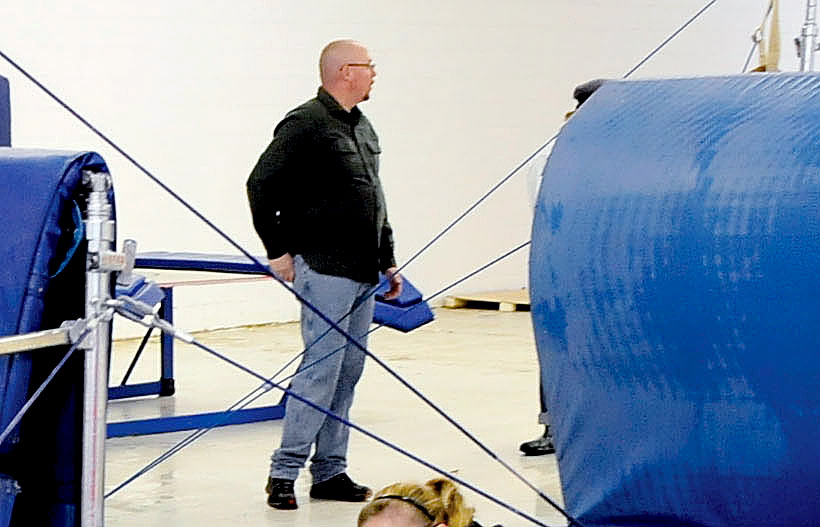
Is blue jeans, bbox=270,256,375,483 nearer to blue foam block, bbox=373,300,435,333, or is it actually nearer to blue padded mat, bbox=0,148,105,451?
blue foam block, bbox=373,300,435,333

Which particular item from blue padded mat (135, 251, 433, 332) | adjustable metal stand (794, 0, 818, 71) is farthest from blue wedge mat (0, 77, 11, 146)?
adjustable metal stand (794, 0, 818, 71)

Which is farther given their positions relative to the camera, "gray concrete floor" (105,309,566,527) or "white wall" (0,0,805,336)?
"white wall" (0,0,805,336)

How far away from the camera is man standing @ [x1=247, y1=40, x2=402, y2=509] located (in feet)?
14.3

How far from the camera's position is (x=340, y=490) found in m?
4.55

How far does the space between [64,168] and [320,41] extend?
6204mm

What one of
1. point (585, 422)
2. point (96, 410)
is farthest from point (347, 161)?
point (96, 410)

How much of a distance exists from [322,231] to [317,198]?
11cm

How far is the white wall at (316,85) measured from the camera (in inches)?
306

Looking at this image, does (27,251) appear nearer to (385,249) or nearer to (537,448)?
(385,249)

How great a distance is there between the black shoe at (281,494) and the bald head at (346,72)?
116cm

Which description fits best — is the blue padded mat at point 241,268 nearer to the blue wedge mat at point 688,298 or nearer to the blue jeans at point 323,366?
the blue jeans at point 323,366

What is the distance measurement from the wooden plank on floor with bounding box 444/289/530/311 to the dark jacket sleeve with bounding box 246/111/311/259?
18.1 ft

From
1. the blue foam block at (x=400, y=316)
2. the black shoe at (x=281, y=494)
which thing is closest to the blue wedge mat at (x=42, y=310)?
the black shoe at (x=281, y=494)

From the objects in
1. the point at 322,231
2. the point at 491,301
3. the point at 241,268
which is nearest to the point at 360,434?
the point at 241,268
